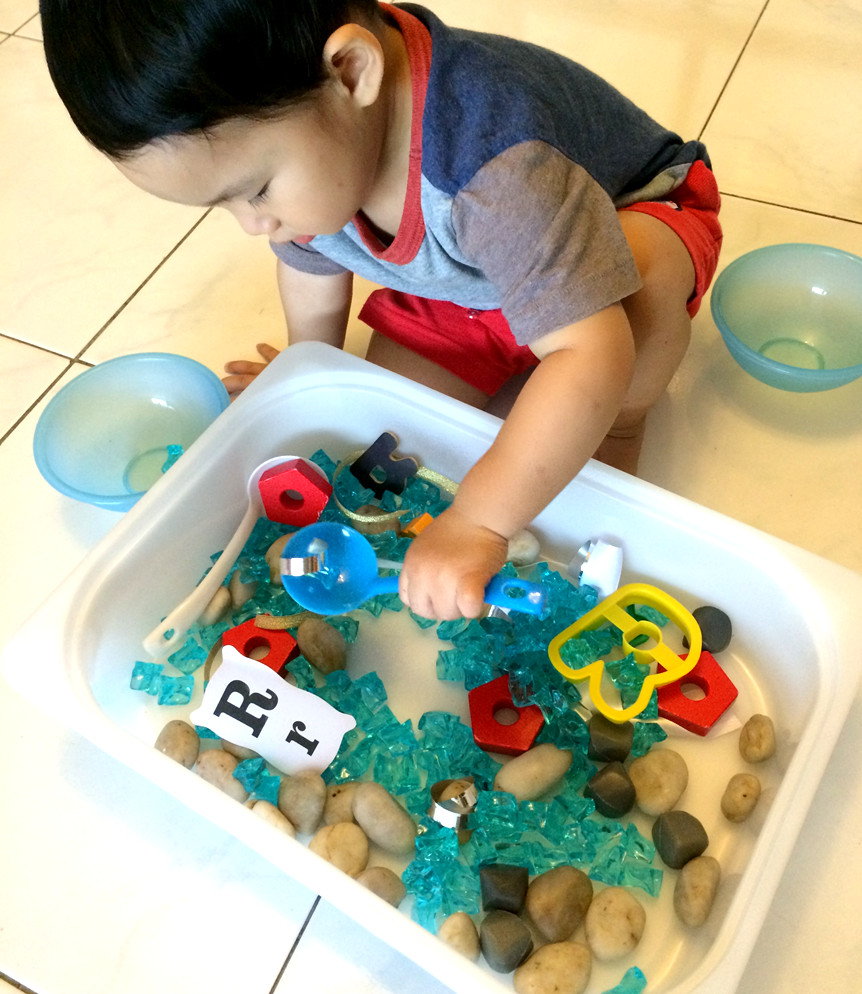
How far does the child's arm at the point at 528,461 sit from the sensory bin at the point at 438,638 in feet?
0.30

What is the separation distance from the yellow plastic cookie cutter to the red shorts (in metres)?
0.21

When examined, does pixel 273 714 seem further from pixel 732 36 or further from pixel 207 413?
pixel 732 36

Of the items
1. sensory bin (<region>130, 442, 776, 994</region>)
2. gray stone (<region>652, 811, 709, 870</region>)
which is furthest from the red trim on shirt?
gray stone (<region>652, 811, 709, 870</region>)

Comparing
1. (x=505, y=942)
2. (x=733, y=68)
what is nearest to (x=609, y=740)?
(x=505, y=942)

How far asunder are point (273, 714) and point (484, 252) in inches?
13.3

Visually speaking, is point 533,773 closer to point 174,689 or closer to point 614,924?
point 614,924

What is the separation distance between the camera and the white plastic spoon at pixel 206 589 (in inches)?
26.5

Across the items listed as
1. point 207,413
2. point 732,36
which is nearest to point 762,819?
point 207,413

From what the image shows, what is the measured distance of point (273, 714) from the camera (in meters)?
0.64

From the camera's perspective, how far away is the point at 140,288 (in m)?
1.00

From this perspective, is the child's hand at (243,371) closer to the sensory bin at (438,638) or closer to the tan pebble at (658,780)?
the sensory bin at (438,638)

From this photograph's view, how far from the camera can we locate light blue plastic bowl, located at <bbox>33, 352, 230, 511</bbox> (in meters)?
0.82

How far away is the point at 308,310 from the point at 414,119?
0.30m

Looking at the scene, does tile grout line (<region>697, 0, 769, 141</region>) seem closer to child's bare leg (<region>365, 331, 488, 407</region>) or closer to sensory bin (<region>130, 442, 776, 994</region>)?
child's bare leg (<region>365, 331, 488, 407</region>)
